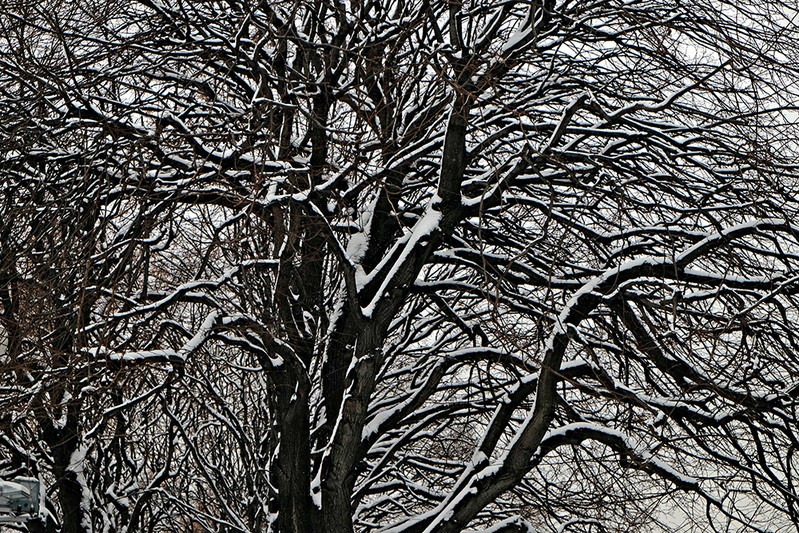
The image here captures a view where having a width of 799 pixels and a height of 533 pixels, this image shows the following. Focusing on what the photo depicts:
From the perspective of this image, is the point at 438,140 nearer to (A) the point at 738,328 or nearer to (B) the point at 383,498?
(A) the point at 738,328

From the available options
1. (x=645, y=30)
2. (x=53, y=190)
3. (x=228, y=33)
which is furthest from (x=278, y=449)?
(x=645, y=30)

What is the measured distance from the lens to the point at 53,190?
6.58 metres

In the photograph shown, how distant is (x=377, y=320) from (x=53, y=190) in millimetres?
2541

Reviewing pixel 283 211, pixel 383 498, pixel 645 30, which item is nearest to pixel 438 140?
pixel 283 211

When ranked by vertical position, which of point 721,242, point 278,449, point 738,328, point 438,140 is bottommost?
point 278,449

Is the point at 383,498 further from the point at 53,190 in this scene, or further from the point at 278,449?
the point at 53,190

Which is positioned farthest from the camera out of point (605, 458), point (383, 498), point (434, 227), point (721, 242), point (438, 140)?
point (383, 498)

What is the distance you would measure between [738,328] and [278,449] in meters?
3.42

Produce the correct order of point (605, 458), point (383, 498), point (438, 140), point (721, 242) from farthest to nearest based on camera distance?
point (383, 498), point (605, 458), point (438, 140), point (721, 242)

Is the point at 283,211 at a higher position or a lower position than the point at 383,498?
higher

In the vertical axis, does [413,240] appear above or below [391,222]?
below

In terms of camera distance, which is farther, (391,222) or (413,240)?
(391,222)

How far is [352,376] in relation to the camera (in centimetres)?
622

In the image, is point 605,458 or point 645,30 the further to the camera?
point 605,458
